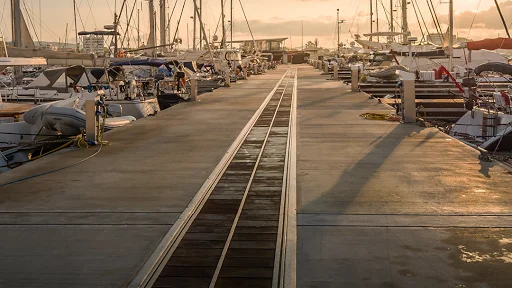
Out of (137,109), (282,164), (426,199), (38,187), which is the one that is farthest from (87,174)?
(137,109)

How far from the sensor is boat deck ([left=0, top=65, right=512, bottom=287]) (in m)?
7.01

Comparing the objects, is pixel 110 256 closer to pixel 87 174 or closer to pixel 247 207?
pixel 247 207

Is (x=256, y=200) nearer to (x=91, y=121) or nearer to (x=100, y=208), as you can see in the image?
(x=100, y=208)

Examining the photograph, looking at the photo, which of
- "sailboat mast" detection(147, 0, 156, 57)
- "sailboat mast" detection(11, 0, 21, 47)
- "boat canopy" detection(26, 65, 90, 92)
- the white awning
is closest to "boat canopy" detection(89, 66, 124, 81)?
"boat canopy" detection(26, 65, 90, 92)

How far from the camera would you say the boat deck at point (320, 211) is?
7.01 meters

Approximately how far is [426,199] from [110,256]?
5.15 m

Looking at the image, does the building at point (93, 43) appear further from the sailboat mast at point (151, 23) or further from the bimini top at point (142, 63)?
the bimini top at point (142, 63)

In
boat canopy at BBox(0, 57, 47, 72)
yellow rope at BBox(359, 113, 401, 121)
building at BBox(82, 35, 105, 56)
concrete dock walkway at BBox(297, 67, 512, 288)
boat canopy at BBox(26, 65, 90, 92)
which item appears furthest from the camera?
building at BBox(82, 35, 105, 56)

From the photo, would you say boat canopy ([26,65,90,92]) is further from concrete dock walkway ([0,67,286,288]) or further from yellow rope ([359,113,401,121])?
yellow rope ([359,113,401,121])

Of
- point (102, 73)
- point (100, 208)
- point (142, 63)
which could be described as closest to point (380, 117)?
point (100, 208)

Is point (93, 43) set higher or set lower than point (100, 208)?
higher

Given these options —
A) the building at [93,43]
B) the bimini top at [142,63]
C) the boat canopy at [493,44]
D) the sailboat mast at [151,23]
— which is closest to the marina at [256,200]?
the boat canopy at [493,44]

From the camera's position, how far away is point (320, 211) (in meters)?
9.48

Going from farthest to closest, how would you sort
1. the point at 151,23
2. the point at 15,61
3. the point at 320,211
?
1. the point at 151,23
2. the point at 15,61
3. the point at 320,211
